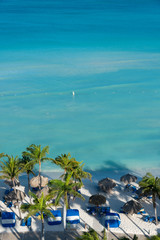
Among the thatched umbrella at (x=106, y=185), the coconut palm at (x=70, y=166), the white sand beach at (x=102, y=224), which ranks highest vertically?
the coconut palm at (x=70, y=166)

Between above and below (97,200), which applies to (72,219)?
below

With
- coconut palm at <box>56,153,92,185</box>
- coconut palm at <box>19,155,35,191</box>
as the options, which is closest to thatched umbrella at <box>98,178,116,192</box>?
coconut palm at <box>56,153,92,185</box>

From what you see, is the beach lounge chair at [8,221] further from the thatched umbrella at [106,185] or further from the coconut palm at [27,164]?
the thatched umbrella at [106,185]

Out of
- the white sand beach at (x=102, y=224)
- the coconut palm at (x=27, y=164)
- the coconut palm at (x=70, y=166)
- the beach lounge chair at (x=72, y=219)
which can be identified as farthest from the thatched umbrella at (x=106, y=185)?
the coconut palm at (x=27, y=164)

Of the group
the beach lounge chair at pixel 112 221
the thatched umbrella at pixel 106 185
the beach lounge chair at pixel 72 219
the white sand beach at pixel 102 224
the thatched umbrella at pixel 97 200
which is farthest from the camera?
the thatched umbrella at pixel 106 185

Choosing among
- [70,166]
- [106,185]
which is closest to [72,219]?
[70,166]

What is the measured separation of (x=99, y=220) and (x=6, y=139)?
27318 millimetres

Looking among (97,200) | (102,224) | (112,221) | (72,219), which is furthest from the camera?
(97,200)

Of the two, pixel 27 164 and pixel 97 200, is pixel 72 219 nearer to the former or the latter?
pixel 97 200

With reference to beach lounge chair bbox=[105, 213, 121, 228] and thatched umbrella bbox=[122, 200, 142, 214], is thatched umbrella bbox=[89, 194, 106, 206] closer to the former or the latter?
thatched umbrella bbox=[122, 200, 142, 214]

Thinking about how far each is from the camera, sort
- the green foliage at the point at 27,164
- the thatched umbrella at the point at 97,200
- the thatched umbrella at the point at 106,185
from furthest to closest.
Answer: the thatched umbrella at the point at 106,185, the thatched umbrella at the point at 97,200, the green foliage at the point at 27,164

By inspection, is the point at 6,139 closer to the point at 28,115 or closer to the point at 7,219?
the point at 28,115

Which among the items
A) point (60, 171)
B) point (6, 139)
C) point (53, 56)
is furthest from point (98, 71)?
point (60, 171)

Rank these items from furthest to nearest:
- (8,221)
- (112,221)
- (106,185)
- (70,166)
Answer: (106,185)
(70,166)
(8,221)
(112,221)
